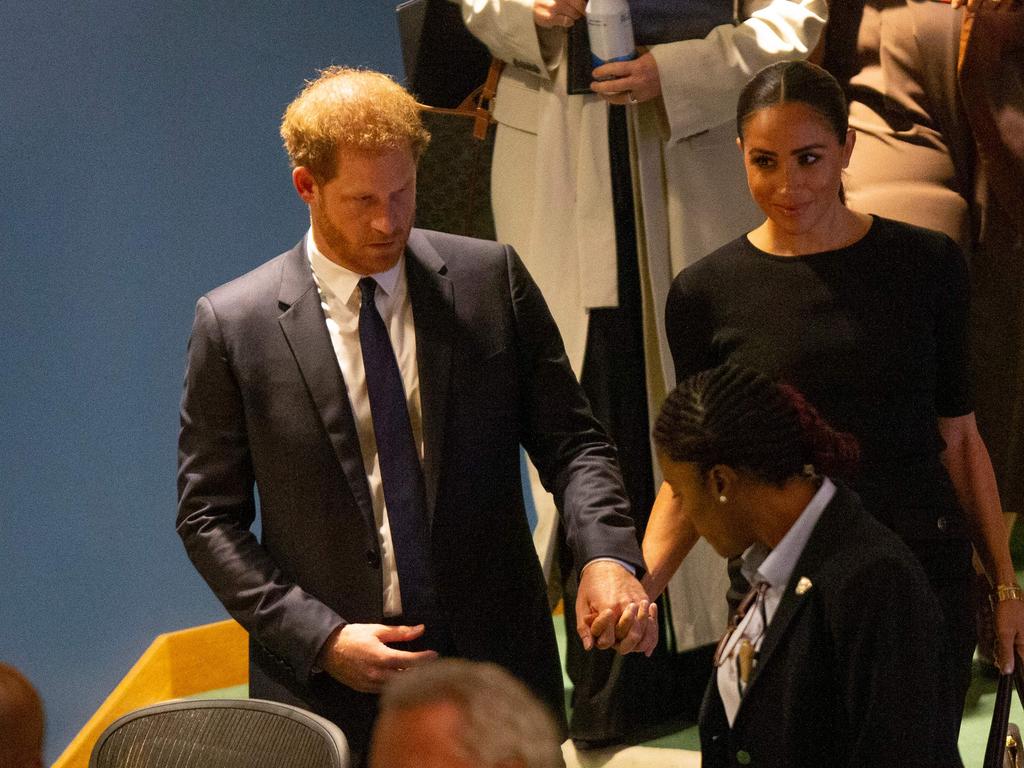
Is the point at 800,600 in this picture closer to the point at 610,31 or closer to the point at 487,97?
the point at 610,31

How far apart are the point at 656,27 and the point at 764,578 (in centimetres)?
176

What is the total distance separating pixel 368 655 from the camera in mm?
2379

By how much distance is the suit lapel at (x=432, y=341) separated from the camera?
251 centimetres

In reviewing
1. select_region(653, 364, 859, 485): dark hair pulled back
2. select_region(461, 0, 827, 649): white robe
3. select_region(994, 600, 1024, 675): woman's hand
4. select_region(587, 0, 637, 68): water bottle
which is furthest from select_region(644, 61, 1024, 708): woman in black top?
select_region(461, 0, 827, 649): white robe

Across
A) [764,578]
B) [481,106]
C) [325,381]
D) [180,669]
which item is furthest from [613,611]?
[180,669]

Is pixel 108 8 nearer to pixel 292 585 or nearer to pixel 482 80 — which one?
pixel 482 80

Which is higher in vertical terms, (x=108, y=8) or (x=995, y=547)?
(x=108, y=8)

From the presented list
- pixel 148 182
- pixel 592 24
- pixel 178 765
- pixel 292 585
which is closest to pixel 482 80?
pixel 592 24

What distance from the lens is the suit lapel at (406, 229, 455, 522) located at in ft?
8.24

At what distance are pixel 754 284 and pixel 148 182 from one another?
2.25 metres

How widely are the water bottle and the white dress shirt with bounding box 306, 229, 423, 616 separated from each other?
94 cm

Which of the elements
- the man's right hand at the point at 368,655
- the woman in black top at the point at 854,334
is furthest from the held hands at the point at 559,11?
the man's right hand at the point at 368,655

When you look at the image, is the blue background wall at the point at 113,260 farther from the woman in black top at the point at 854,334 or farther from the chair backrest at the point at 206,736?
the woman in black top at the point at 854,334

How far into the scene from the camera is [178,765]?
2.40 m
